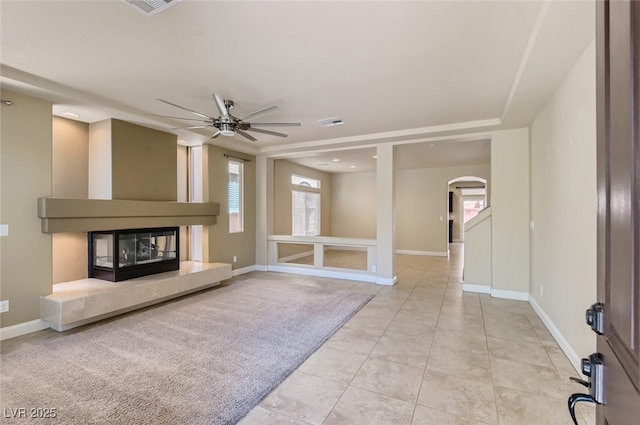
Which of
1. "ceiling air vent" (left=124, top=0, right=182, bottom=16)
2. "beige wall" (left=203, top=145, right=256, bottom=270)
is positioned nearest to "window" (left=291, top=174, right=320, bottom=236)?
"beige wall" (left=203, top=145, right=256, bottom=270)

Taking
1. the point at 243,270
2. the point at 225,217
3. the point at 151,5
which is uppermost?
the point at 151,5

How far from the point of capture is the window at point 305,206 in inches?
350

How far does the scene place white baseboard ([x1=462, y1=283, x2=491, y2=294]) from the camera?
4.99 meters

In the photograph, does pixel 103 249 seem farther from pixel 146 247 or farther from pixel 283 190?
pixel 283 190

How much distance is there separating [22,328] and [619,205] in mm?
5020

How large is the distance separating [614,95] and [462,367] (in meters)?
2.59

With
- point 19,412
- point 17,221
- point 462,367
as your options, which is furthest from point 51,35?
point 462,367

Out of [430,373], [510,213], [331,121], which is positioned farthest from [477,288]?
[331,121]

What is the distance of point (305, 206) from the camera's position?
9.43 meters

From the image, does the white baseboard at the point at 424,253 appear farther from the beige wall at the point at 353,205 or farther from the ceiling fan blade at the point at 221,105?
the ceiling fan blade at the point at 221,105

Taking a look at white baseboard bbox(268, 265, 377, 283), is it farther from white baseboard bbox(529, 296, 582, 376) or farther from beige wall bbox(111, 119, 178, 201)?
beige wall bbox(111, 119, 178, 201)

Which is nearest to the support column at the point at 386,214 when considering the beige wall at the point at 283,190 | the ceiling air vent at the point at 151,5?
the beige wall at the point at 283,190

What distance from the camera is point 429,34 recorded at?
2.34 m

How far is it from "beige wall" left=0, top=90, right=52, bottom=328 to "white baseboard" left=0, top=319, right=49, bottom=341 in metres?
0.04
